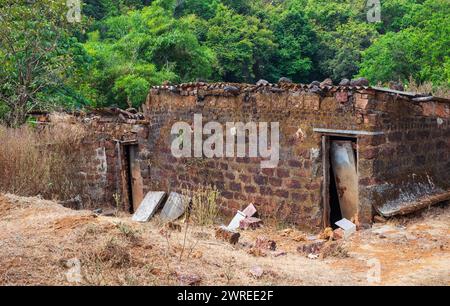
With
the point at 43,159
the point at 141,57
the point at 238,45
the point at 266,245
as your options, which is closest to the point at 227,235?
the point at 266,245

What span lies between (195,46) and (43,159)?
14.7 meters

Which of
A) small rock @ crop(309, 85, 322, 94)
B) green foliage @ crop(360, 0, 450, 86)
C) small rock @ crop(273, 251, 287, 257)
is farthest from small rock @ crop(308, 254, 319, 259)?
green foliage @ crop(360, 0, 450, 86)

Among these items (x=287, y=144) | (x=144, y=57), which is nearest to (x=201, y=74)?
(x=144, y=57)

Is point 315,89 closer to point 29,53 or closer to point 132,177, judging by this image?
point 132,177

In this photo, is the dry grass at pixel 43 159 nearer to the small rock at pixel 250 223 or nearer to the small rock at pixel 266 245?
the small rock at pixel 250 223

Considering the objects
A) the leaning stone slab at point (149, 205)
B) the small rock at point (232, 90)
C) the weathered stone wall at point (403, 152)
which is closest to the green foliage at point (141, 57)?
the leaning stone slab at point (149, 205)

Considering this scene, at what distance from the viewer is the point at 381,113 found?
7.75m

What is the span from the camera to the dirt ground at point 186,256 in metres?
4.70

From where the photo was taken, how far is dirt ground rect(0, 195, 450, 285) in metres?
4.70

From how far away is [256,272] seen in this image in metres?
5.09

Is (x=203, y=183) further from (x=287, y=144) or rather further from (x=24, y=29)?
(x=24, y=29)

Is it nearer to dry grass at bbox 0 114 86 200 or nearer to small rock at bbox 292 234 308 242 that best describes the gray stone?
small rock at bbox 292 234 308 242

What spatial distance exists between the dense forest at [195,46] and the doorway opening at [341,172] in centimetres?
667
